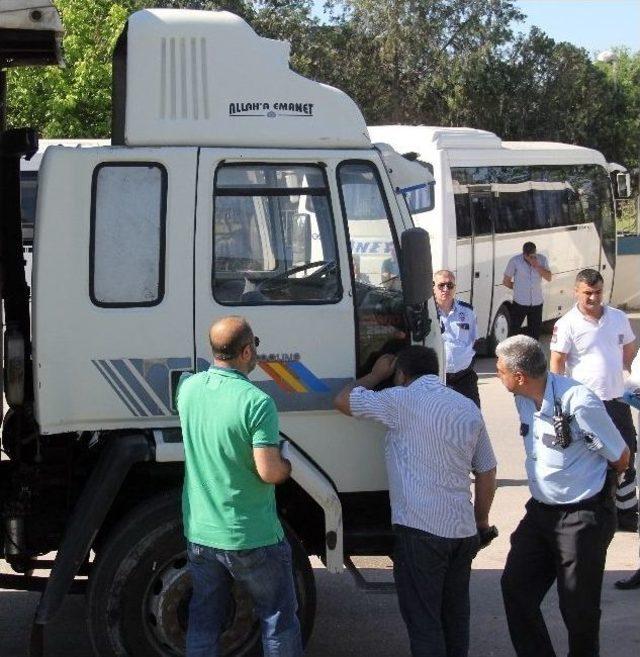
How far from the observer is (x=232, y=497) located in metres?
4.83

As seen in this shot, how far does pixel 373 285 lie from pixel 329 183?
51cm

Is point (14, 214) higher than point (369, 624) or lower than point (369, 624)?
higher

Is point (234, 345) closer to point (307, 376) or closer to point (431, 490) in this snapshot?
point (307, 376)

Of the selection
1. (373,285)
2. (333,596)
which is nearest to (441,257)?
(333,596)

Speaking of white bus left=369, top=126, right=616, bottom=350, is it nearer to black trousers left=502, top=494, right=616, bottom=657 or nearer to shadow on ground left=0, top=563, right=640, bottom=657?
shadow on ground left=0, top=563, right=640, bottom=657

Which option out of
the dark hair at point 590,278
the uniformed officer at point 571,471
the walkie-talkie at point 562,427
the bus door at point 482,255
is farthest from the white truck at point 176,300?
the bus door at point 482,255

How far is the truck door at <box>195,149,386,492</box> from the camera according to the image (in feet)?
18.1

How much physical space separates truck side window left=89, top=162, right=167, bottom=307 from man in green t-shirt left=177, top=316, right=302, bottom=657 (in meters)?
0.70

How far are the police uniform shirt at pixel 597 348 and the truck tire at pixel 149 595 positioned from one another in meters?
3.60

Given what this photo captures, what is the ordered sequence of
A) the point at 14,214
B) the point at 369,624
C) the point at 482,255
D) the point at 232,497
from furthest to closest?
the point at 482,255 → the point at 369,624 → the point at 14,214 → the point at 232,497

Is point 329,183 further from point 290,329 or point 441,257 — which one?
point 441,257

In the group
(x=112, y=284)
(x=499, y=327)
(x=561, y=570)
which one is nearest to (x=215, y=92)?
(x=112, y=284)

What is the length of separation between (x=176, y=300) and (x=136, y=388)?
1.40 feet

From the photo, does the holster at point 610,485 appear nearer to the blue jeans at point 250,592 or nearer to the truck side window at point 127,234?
the blue jeans at point 250,592
